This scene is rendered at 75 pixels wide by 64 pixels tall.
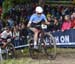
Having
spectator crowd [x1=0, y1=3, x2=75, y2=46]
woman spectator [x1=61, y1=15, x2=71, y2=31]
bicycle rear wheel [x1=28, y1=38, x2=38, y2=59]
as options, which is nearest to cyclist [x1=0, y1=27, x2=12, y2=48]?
bicycle rear wheel [x1=28, y1=38, x2=38, y2=59]

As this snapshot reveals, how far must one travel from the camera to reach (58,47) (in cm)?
1722

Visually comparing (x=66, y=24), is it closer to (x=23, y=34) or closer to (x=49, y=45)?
(x=23, y=34)

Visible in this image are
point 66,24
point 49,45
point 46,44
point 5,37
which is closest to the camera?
point 49,45

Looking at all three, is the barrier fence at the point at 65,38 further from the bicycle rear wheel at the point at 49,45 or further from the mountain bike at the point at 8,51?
the bicycle rear wheel at the point at 49,45

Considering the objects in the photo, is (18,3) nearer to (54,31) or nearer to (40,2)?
(40,2)

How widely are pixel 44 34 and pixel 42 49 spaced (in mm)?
558

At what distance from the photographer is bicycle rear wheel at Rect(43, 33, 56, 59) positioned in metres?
13.5

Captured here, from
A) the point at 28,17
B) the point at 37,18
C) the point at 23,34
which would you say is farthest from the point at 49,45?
the point at 28,17

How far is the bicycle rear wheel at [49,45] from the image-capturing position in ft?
44.4

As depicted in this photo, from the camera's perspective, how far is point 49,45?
13656 mm

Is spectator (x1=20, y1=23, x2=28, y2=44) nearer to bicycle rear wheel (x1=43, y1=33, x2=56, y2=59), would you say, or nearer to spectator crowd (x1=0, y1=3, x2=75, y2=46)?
spectator crowd (x1=0, y1=3, x2=75, y2=46)

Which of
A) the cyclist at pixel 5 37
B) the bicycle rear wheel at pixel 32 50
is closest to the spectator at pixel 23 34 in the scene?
the cyclist at pixel 5 37

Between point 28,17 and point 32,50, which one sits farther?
point 28,17

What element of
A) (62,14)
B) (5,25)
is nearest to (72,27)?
(62,14)
